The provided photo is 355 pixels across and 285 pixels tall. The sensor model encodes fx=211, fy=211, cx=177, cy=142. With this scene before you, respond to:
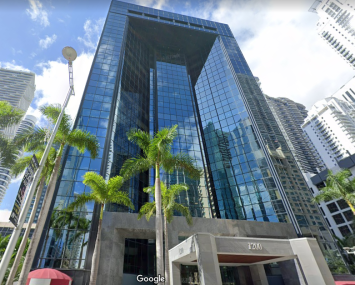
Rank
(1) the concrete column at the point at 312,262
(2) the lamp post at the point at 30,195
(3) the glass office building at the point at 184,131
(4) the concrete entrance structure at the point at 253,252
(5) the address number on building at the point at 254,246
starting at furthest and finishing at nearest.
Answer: (3) the glass office building at the point at 184,131
(5) the address number on building at the point at 254,246
(1) the concrete column at the point at 312,262
(4) the concrete entrance structure at the point at 253,252
(2) the lamp post at the point at 30,195

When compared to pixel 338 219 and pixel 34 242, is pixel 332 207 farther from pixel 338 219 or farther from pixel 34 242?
pixel 34 242

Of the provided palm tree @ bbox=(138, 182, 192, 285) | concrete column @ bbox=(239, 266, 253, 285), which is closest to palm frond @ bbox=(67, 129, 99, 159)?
palm tree @ bbox=(138, 182, 192, 285)

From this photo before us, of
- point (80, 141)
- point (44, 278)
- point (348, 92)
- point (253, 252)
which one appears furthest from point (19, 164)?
point (348, 92)

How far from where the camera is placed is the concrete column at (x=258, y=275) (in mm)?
22703

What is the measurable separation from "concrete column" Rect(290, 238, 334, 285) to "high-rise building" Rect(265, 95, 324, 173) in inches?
5302

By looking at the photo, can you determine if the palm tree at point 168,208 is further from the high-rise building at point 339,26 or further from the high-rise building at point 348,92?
the high-rise building at point 348,92

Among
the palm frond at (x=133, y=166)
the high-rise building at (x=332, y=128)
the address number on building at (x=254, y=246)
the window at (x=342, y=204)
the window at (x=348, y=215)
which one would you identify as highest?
the high-rise building at (x=332, y=128)

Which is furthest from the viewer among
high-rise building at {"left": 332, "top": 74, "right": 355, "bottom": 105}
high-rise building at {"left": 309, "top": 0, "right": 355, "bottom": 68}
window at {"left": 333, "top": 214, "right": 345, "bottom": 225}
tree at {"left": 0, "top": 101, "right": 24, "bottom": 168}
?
high-rise building at {"left": 332, "top": 74, "right": 355, "bottom": 105}

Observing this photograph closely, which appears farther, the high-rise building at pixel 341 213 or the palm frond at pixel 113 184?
the high-rise building at pixel 341 213

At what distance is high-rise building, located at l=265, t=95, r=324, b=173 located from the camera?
143 metres

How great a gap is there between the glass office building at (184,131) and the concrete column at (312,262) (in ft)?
59.2

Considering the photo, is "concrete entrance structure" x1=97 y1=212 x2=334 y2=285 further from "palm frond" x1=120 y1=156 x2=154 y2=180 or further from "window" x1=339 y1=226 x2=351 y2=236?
"window" x1=339 y1=226 x2=351 y2=236

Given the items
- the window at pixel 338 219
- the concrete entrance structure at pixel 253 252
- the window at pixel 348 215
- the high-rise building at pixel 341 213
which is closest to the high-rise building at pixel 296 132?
the high-rise building at pixel 341 213

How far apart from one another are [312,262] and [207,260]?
288 inches
